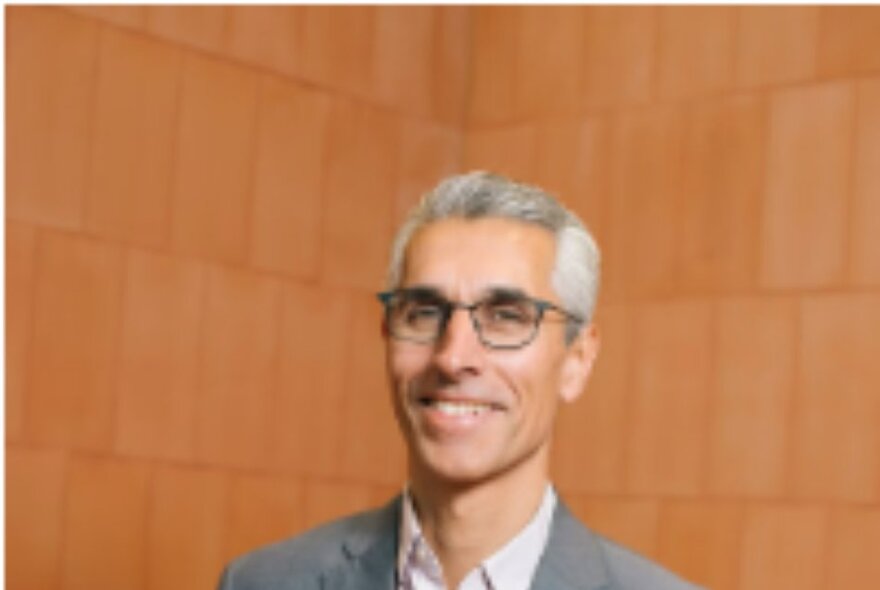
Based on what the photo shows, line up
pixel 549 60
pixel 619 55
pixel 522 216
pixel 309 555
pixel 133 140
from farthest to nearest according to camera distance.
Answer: pixel 549 60 < pixel 619 55 < pixel 133 140 < pixel 309 555 < pixel 522 216

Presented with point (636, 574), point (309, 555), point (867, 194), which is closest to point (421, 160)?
point (867, 194)

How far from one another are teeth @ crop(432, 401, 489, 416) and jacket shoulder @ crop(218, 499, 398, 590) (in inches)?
10.0

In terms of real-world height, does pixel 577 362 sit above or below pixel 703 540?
above

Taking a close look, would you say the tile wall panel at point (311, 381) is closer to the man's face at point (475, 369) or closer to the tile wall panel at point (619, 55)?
the tile wall panel at point (619, 55)

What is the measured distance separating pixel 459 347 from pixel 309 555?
1.37 ft

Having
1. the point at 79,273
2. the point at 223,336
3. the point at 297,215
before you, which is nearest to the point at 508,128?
the point at 297,215

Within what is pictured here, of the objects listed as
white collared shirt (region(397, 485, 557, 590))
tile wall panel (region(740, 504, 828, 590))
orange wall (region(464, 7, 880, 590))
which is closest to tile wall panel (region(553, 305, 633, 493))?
orange wall (region(464, 7, 880, 590))

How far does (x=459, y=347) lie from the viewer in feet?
7.07

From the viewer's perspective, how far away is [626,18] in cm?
469

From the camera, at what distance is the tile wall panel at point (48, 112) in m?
4.04

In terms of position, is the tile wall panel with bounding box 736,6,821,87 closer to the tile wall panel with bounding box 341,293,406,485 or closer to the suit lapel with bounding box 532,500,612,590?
the tile wall panel with bounding box 341,293,406,485

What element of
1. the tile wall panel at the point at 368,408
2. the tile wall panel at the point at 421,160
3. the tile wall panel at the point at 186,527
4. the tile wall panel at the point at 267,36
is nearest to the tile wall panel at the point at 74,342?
the tile wall panel at the point at 186,527

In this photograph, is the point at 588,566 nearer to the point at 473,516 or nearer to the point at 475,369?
the point at 473,516

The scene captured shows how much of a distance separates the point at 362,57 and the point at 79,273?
3.43 feet
